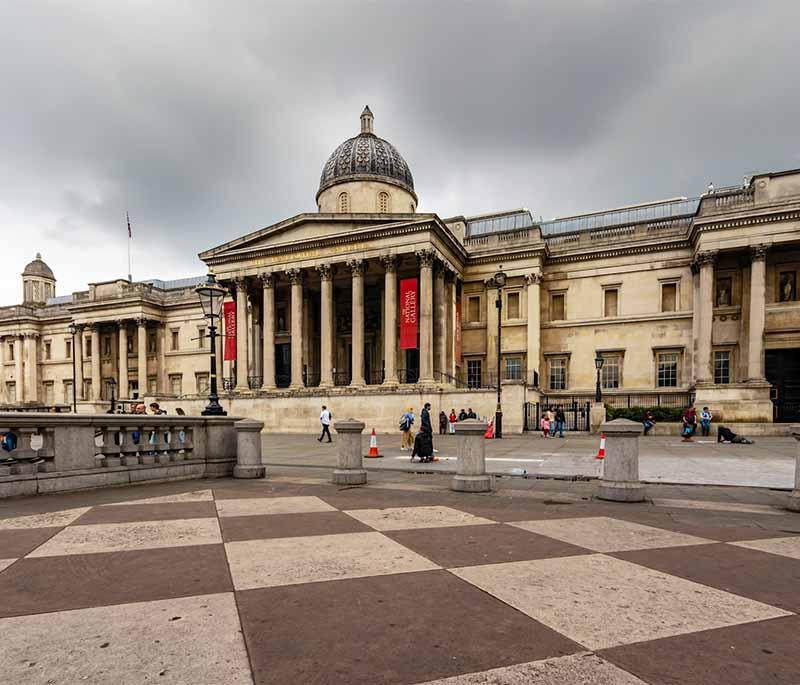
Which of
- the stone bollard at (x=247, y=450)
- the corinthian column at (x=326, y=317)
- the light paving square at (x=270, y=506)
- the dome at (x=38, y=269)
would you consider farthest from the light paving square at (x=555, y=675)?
the dome at (x=38, y=269)

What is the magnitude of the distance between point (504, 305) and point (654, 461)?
72.9 feet

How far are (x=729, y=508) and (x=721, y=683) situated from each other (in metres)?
5.84

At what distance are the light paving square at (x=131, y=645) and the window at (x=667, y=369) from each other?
3438 centimetres

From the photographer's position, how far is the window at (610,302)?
3350cm

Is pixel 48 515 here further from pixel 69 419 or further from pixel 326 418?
pixel 326 418

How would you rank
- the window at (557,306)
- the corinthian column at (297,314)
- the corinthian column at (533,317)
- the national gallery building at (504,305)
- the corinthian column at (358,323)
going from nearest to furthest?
the national gallery building at (504,305) < the corinthian column at (358,323) < the corinthian column at (297,314) < the corinthian column at (533,317) < the window at (557,306)

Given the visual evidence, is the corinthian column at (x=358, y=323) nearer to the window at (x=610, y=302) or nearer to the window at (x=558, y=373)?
the window at (x=558, y=373)

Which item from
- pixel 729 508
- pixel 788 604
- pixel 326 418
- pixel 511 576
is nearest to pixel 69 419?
pixel 511 576

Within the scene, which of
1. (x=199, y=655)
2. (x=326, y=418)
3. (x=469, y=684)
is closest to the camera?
(x=469, y=684)

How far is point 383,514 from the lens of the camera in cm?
661

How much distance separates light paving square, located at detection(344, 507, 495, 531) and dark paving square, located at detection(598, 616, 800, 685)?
10.5 feet

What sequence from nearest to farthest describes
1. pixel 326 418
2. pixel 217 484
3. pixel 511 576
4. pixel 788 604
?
1. pixel 788 604
2. pixel 511 576
3. pixel 217 484
4. pixel 326 418

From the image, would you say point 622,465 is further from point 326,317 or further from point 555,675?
point 326,317

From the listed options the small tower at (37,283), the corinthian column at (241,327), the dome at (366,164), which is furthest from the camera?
the small tower at (37,283)
